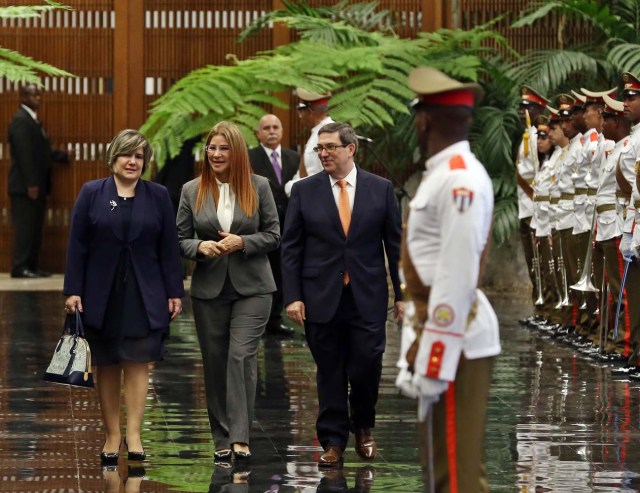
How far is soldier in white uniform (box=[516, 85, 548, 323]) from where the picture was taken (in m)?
18.4

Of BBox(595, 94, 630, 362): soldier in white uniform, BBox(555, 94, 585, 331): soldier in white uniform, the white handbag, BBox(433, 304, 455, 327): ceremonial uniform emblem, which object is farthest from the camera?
BBox(555, 94, 585, 331): soldier in white uniform

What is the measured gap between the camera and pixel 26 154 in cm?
2228

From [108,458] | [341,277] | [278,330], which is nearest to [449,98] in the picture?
[341,277]

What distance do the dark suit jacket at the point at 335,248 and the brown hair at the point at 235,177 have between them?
0.40 meters

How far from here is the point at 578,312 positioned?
16469 mm

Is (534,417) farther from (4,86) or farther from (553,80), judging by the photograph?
(4,86)

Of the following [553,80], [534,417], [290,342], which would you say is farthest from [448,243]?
[553,80]

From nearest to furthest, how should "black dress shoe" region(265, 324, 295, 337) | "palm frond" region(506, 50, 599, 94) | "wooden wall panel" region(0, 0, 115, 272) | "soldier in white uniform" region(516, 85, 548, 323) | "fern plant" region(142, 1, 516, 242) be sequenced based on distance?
"black dress shoe" region(265, 324, 295, 337) → "soldier in white uniform" region(516, 85, 548, 323) → "fern plant" region(142, 1, 516, 242) → "palm frond" region(506, 50, 599, 94) → "wooden wall panel" region(0, 0, 115, 272)

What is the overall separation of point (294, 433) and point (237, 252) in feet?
4.68

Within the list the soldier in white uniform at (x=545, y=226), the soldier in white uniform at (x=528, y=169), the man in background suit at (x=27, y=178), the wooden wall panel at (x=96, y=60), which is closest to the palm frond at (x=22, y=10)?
the soldier in white uniform at (x=545, y=226)

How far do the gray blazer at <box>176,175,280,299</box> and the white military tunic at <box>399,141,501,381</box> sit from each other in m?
3.57

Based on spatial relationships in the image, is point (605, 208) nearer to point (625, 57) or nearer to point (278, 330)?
point (278, 330)

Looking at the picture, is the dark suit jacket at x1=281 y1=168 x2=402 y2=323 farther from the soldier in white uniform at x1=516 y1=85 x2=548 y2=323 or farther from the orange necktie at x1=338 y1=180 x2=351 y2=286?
the soldier in white uniform at x1=516 y1=85 x2=548 y2=323

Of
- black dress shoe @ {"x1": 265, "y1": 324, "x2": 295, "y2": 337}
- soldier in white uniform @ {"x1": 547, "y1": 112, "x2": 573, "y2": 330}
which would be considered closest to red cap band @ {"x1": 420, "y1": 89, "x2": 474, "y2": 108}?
soldier in white uniform @ {"x1": 547, "y1": 112, "x2": 573, "y2": 330}
